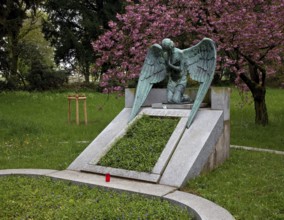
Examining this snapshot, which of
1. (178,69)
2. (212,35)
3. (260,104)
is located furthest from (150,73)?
(260,104)

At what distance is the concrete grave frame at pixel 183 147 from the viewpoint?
5738mm

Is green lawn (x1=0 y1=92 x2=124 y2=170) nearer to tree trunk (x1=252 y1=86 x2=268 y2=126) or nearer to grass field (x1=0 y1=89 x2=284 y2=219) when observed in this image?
grass field (x1=0 y1=89 x2=284 y2=219)

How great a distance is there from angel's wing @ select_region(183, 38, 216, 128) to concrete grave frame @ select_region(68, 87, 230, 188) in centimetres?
18

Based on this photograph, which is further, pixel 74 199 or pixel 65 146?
pixel 65 146

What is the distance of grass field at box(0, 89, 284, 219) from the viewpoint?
499 centimetres

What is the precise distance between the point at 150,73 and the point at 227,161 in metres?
2.29

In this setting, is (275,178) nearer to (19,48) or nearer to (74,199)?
(74,199)

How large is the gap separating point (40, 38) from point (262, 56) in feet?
113

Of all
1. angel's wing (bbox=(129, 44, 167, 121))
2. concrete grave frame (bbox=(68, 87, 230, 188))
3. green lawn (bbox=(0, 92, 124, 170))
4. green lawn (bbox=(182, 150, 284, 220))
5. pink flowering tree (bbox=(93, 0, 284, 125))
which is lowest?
green lawn (bbox=(0, 92, 124, 170))

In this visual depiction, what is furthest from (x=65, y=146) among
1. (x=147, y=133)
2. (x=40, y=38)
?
(x=40, y=38)

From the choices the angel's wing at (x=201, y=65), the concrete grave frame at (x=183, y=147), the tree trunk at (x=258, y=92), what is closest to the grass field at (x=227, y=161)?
the concrete grave frame at (x=183, y=147)

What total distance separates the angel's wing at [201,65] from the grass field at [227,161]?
4.19ft

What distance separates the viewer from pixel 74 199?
5043 mm

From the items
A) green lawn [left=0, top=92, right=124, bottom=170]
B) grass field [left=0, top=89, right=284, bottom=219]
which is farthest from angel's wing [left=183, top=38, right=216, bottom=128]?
green lawn [left=0, top=92, right=124, bottom=170]
